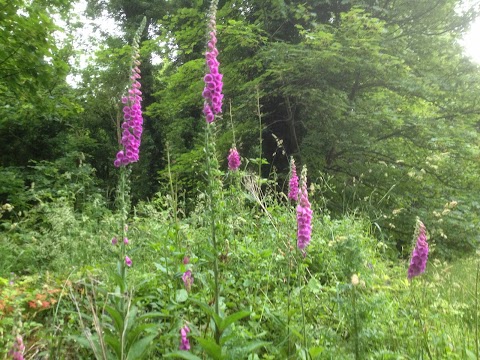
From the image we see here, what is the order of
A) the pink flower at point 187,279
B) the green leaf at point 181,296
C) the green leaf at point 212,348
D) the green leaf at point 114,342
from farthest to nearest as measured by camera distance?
the pink flower at point 187,279, the green leaf at point 181,296, the green leaf at point 114,342, the green leaf at point 212,348

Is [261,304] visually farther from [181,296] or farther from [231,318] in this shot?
[231,318]

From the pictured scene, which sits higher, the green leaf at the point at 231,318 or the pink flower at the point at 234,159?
the pink flower at the point at 234,159

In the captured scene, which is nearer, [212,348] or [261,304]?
[212,348]

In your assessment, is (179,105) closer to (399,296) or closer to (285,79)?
(285,79)

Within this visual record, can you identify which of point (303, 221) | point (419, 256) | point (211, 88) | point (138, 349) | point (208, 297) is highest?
point (211, 88)

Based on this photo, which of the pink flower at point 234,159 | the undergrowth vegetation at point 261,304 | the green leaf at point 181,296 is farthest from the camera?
the pink flower at point 234,159

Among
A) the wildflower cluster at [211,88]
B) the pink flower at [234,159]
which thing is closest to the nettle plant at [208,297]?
the wildflower cluster at [211,88]

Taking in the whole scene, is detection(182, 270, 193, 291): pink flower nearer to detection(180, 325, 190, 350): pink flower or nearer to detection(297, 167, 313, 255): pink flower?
detection(180, 325, 190, 350): pink flower

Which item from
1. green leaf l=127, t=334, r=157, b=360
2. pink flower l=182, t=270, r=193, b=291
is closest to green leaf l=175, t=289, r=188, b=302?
pink flower l=182, t=270, r=193, b=291

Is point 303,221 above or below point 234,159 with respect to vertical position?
below

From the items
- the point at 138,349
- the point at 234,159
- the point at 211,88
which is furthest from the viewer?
the point at 234,159

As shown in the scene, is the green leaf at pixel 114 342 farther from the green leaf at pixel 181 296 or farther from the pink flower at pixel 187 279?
the pink flower at pixel 187 279

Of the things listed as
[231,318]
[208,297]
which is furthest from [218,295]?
[208,297]

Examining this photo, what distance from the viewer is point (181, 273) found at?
8.04 ft
